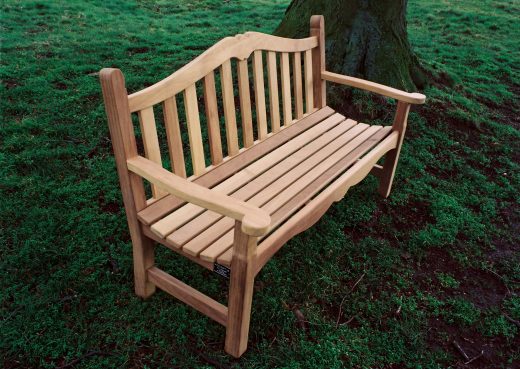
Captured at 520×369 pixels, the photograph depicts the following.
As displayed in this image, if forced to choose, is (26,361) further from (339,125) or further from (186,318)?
(339,125)

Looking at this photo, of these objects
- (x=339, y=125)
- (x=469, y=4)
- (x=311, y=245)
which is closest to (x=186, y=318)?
(x=311, y=245)

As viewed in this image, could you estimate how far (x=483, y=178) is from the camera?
12.4ft

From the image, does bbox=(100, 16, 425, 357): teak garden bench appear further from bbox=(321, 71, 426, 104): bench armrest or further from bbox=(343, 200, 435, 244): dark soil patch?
bbox=(343, 200, 435, 244): dark soil patch

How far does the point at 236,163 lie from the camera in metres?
2.50

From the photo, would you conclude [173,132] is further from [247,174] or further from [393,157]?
[393,157]

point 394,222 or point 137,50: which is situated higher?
point 137,50

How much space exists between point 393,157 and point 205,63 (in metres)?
1.77

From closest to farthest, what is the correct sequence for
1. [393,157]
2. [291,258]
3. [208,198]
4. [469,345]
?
[208,198] < [469,345] < [291,258] < [393,157]

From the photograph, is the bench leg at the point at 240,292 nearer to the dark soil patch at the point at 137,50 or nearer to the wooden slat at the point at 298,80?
the wooden slat at the point at 298,80

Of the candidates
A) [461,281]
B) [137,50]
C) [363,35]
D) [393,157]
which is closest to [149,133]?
[393,157]

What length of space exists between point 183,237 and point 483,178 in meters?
3.08

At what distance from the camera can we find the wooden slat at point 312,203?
1912 millimetres

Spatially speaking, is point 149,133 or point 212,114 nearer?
point 149,133

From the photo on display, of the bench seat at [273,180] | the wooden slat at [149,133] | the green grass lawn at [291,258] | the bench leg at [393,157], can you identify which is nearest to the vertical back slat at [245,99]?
the bench seat at [273,180]
